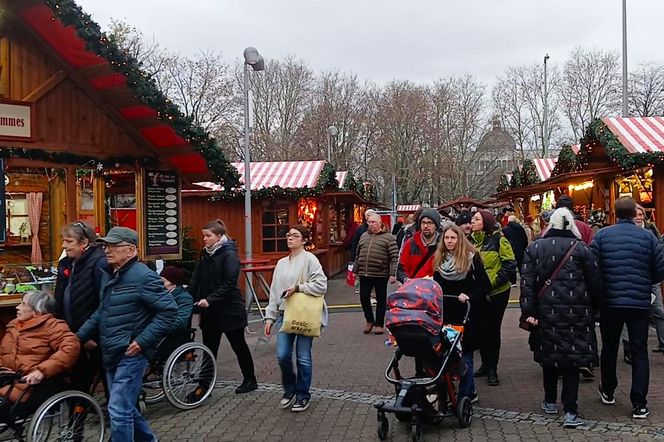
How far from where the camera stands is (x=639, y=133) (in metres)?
11.3

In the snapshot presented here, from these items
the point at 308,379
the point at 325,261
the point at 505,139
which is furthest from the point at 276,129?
the point at 308,379

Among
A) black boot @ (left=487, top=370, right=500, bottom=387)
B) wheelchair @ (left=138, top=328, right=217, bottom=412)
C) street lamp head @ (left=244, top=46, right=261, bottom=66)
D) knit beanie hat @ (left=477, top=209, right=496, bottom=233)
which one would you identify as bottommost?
black boot @ (left=487, top=370, right=500, bottom=387)

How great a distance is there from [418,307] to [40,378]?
2.70 metres

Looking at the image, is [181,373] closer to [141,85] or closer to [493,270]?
[141,85]

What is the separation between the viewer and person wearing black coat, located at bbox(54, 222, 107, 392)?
477cm

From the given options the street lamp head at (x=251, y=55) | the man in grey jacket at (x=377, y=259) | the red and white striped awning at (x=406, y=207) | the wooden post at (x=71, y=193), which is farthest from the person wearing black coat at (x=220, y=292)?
the red and white striped awning at (x=406, y=207)

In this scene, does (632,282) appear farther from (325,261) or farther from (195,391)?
(325,261)

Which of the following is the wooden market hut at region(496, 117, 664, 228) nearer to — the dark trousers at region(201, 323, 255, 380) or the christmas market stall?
the christmas market stall

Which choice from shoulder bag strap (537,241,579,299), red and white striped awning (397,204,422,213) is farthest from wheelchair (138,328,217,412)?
red and white striped awning (397,204,422,213)

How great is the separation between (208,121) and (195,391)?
32601mm

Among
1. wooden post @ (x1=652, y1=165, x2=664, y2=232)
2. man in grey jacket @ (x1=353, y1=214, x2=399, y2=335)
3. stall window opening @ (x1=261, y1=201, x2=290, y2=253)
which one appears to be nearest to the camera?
man in grey jacket @ (x1=353, y1=214, x2=399, y2=335)

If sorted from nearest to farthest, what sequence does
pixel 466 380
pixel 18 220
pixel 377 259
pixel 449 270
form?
pixel 466 380, pixel 449 270, pixel 377 259, pixel 18 220

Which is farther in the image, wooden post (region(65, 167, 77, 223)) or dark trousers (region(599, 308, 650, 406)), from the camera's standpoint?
wooden post (region(65, 167, 77, 223))

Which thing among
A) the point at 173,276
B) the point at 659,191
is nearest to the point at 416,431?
the point at 173,276
